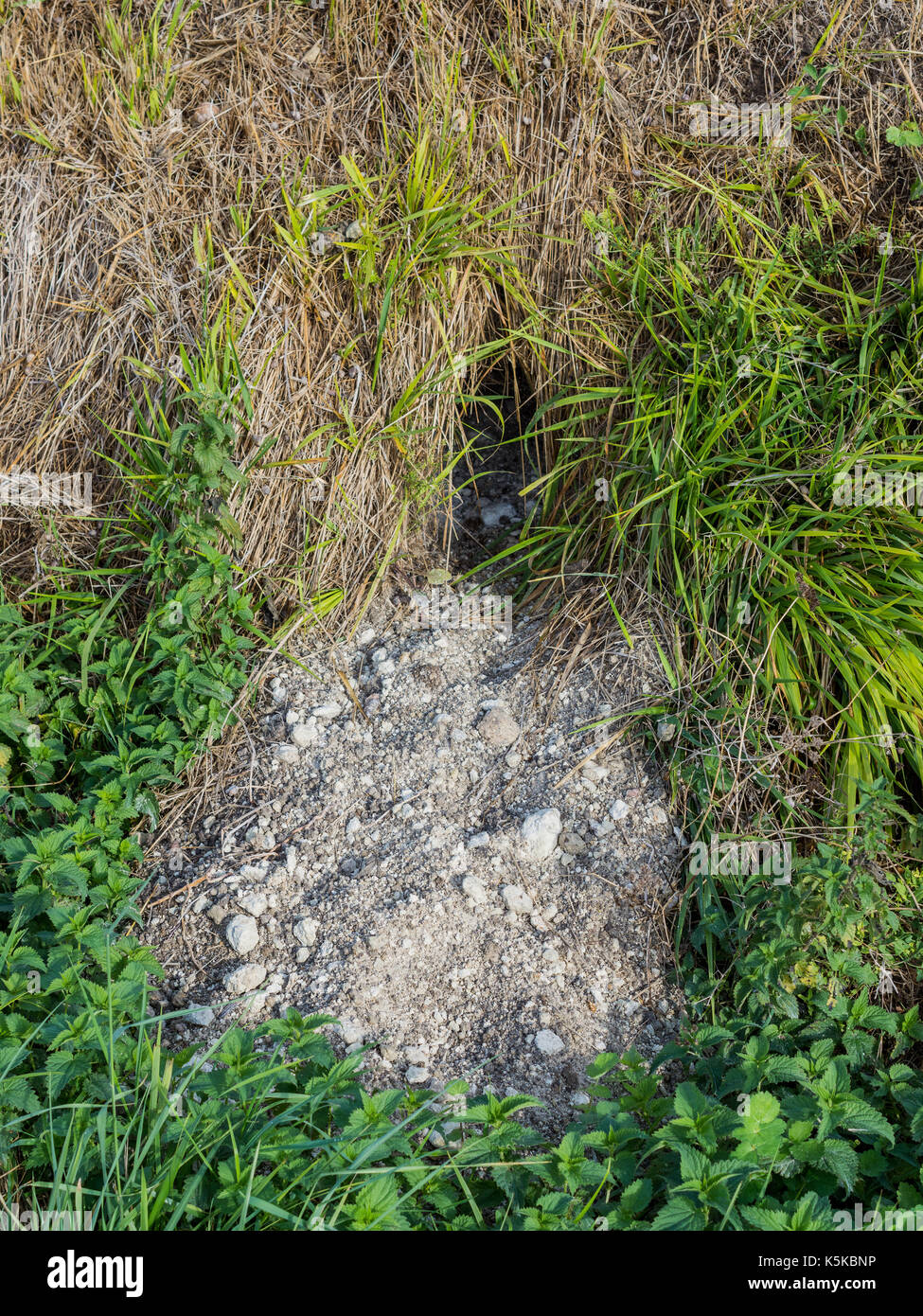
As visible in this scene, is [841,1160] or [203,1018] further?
[203,1018]

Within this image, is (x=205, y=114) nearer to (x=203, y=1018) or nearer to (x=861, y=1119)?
(x=203, y=1018)

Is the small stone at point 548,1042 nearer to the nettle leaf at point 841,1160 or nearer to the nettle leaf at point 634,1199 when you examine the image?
the nettle leaf at point 634,1199

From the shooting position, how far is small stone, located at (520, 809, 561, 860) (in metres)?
2.40

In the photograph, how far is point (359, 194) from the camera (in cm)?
281

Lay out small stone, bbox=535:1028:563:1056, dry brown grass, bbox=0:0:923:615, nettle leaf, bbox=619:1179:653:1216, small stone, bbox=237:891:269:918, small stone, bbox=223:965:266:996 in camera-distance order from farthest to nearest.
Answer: dry brown grass, bbox=0:0:923:615, small stone, bbox=237:891:269:918, small stone, bbox=223:965:266:996, small stone, bbox=535:1028:563:1056, nettle leaf, bbox=619:1179:653:1216

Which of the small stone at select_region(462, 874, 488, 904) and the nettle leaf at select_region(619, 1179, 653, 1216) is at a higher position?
the small stone at select_region(462, 874, 488, 904)

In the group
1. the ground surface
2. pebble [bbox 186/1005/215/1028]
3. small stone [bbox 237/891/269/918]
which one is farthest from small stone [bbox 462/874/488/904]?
pebble [bbox 186/1005/215/1028]

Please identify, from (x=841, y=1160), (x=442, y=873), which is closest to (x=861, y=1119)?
(x=841, y=1160)

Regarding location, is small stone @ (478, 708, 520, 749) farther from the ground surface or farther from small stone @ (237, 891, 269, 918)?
small stone @ (237, 891, 269, 918)

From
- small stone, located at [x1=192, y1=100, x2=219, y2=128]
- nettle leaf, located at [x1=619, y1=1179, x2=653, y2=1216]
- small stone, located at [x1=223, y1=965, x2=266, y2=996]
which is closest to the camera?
nettle leaf, located at [x1=619, y1=1179, x2=653, y2=1216]

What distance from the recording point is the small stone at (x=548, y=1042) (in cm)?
212

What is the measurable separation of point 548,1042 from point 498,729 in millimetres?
860

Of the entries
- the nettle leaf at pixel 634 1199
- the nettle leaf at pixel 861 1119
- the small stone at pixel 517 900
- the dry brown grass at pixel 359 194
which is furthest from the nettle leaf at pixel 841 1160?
the dry brown grass at pixel 359 194

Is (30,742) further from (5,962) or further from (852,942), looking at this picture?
(852,942)
